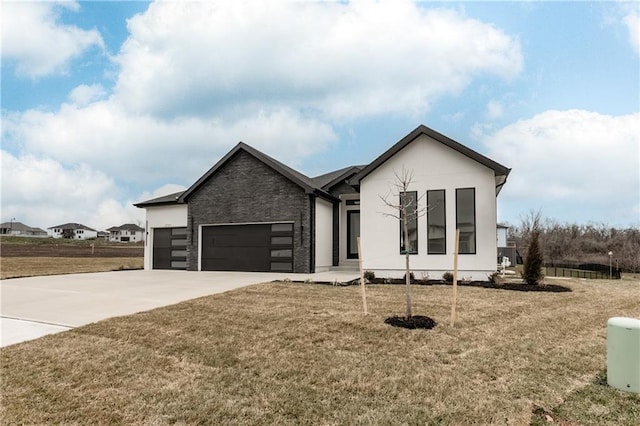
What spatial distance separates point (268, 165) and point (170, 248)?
7625 millimetres

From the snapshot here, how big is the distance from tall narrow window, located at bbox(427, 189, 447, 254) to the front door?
495 centimetres

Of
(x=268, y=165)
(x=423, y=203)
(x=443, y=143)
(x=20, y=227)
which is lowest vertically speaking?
(x=423, y=203)

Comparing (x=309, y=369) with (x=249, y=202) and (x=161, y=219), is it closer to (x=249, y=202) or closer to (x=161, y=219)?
(x=249, y=202)

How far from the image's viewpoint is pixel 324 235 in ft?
58.1

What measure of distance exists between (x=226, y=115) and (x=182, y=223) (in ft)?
21.2

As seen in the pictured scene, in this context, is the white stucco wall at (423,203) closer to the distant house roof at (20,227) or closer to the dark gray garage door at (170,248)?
the dark gray garage door at (170,248)

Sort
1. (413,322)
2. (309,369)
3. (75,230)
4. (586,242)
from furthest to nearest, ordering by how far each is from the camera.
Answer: (75,230) → (586,242) → (413,322) → (309,369)

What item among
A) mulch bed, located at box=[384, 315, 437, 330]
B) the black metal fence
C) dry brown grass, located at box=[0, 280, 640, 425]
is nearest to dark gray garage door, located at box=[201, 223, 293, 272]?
dry brown grass, located at box=[0, 280, 640, 425]

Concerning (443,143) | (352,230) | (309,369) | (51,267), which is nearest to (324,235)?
(352,230)

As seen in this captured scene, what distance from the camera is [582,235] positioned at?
121ft

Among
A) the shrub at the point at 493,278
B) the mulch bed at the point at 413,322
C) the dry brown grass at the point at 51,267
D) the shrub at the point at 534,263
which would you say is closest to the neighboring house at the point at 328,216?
the shrub at the point at 493,278

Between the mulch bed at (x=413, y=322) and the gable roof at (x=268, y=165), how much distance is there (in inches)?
383

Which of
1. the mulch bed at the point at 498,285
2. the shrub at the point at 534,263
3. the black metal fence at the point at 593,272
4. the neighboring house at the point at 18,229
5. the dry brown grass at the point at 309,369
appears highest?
the neighboring house at the point at 18,229

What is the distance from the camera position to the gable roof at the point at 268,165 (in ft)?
53.8
